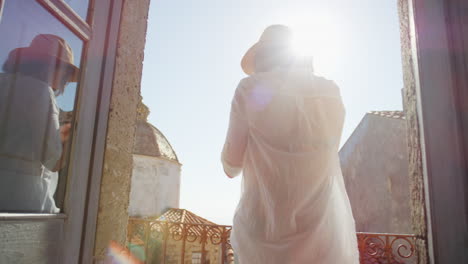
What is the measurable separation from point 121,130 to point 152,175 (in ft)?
57.4

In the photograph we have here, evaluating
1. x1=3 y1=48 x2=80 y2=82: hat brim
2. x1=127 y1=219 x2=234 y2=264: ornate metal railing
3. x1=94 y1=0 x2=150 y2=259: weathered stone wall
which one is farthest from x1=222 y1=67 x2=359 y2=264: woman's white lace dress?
x1=127 y1=219 x2=234 y2=264: ornate metal railing

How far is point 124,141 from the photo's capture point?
1.90 metres

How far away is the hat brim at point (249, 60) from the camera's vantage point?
2.14 m

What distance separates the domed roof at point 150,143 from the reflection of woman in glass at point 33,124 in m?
17.7

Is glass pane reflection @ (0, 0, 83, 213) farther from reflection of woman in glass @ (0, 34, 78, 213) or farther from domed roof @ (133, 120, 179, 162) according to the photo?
domed roof @ (133, 120, 179, 162)

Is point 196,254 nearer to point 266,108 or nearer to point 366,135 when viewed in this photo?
point 366,135

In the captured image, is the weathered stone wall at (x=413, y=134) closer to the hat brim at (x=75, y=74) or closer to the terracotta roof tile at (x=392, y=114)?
the hat brim at (x=75, y=74)

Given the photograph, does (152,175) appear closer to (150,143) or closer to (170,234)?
(150,143)

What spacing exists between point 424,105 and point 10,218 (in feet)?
5.52

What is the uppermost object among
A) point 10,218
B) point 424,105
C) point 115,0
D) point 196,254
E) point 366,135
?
point 366,135

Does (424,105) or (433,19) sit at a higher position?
(433,19)

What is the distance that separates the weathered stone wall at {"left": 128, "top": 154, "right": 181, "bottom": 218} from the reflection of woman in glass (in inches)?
659

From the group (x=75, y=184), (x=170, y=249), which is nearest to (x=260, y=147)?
(x=75, y=184)

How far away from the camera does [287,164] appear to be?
175 centimetres
